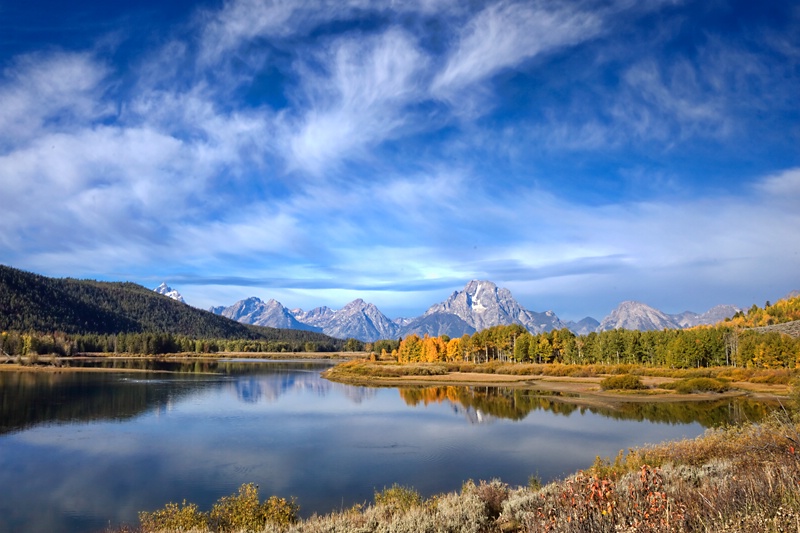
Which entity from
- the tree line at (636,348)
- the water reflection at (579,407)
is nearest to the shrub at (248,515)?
the water reflection at (579,407)

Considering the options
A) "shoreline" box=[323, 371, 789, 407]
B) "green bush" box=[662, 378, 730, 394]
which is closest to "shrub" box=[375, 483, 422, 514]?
"shoreline" box=[323, 371, 789, 407]

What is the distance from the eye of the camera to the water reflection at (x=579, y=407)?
47250 millimetres

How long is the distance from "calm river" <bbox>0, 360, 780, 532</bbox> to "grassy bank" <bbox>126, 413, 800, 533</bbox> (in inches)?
204

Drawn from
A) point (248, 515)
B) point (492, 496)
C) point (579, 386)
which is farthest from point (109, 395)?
point (579, 386)

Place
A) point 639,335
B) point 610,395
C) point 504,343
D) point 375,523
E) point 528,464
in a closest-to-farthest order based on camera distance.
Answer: point 375,523 → point 528,464 → point 610,395 → point 639,335 → point 504,343

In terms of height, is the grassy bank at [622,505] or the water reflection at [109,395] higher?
the grassy bank at [622,505]

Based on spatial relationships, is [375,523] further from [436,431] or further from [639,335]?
[639,335]

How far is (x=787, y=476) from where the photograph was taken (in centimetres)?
784

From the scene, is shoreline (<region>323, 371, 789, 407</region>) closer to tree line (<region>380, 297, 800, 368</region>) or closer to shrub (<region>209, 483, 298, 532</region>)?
tree line (<region>380, 297, 800, 368</region>)

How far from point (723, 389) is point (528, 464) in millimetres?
51469

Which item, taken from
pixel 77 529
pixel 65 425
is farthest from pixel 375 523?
pixel 65 425

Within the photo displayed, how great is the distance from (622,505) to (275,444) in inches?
1184

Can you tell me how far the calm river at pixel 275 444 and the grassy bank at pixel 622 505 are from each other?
204 inches

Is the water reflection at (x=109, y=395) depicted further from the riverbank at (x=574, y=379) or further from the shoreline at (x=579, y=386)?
the riverbank at (x=574, y=379)
